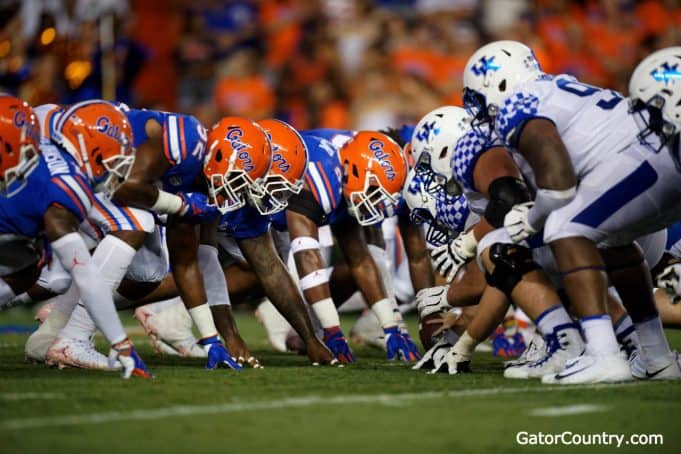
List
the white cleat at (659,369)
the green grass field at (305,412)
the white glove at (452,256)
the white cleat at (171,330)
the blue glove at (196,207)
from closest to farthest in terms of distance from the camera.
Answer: the green grass field at (305,412), the white cleat at (659,369), the white glove at (452,256), the blue glove at (196,207), the white cleat at (171,330)

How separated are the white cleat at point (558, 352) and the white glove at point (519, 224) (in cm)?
51

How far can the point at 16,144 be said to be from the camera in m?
5.25

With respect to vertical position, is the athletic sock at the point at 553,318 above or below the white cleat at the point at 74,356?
above

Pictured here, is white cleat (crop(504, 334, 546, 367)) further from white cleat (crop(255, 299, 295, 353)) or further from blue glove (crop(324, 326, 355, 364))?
white cleat (crop(255, 299, 295, 353))

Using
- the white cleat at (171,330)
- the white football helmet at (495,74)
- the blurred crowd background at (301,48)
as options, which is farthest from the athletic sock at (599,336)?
the blurred crowd background at (301,48)

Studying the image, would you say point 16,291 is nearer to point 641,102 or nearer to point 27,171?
point 27,171

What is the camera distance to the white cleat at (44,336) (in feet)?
21.9

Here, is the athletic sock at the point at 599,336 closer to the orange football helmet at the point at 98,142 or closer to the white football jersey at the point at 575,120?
the white football jersey at the point at 575,120

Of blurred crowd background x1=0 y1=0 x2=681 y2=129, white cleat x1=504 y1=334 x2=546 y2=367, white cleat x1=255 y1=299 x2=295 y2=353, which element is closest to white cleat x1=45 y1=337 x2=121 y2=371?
white cleat x1=504 y1=334 x2=546 y2=367

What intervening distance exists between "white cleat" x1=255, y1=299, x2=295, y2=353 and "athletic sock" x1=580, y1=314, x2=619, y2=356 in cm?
336

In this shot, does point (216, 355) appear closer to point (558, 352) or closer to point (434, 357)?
point (434, 357)

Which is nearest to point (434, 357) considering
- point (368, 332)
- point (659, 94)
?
point (659, 94)

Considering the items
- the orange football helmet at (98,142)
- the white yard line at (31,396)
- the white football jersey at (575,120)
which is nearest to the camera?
the white yard line at (31,396)

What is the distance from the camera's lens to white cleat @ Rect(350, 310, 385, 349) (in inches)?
337
